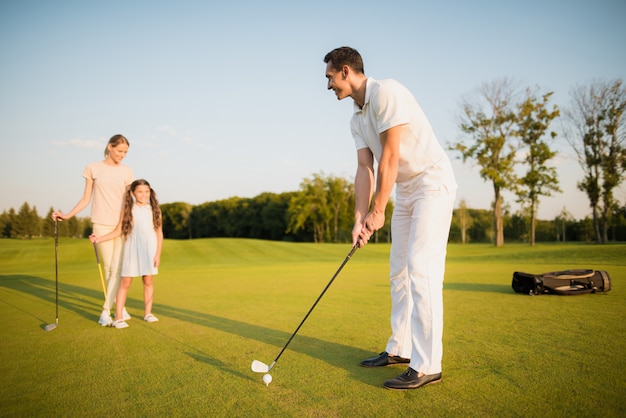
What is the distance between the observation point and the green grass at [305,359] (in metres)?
2.52

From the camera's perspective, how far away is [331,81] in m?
3.36

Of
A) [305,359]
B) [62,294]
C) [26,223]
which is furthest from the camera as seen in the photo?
[26,223]

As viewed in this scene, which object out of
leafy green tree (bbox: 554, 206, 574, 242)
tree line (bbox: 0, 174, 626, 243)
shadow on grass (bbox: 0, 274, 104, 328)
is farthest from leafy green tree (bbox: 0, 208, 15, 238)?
leafy green tree (bbox: 554, 206, 574, 242)

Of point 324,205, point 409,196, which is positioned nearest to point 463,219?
point 324,205

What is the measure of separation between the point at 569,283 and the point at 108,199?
744cm

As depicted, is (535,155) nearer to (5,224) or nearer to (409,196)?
(409,196)

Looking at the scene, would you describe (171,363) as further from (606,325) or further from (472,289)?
(472,289)

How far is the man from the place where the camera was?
303 centimetres

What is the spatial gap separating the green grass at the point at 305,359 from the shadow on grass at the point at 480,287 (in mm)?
359

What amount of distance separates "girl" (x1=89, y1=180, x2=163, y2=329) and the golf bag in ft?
19.6

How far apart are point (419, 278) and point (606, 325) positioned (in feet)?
9.28

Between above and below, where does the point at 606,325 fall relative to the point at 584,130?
below

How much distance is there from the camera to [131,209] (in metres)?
5.74

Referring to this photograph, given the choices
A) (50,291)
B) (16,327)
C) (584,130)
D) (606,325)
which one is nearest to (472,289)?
(606,325)
